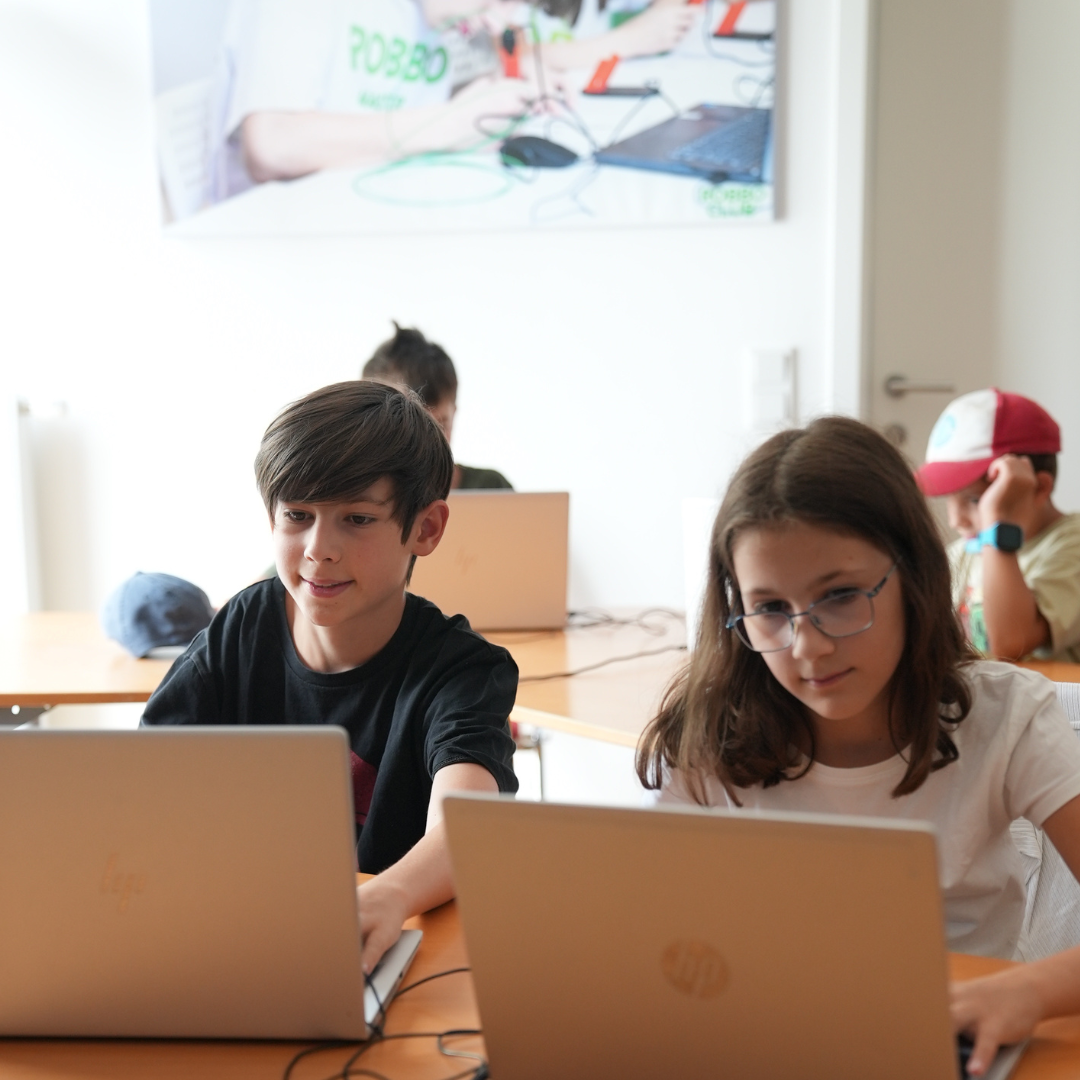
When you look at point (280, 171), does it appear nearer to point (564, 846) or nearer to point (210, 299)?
point (210, 299)

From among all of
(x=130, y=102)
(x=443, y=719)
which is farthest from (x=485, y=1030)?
(x=130, y=102)

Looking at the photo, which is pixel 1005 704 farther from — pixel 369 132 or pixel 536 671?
pixel 369 132

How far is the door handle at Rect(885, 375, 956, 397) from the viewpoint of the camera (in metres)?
3.38

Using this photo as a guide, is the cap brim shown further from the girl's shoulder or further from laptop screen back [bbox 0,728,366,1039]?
laptop screen back [bbox 0,728,366,1039]

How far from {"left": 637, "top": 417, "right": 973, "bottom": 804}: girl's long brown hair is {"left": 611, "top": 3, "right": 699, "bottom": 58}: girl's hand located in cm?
236

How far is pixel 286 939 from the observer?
2.86ft

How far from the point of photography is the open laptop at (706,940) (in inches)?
26.9

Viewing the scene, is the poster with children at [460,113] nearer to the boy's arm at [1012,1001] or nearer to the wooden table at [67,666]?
the wooden table at [67,666]

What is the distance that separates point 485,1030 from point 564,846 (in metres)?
0.17

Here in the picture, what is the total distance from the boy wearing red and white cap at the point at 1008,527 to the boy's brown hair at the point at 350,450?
106 cm

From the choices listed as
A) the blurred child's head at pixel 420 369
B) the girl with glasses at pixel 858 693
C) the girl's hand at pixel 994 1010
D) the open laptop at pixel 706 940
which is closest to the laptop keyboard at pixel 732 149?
the blurred child's head at pixel 420 369

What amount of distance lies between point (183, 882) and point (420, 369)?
6.59 ft

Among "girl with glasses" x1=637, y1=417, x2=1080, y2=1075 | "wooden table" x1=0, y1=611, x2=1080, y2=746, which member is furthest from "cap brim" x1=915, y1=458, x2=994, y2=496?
"girl with glasses" x1=637, y1=417, x2=1080, y2=1075

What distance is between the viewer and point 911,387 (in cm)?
339
